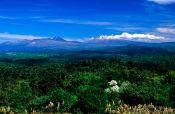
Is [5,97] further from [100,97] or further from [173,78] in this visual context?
[173,78]

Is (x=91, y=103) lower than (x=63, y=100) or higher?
higher

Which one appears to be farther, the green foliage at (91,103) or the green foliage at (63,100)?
the green foliage at (63,100)

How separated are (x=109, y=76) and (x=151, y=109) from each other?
273ft

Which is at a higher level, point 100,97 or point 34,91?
point 100,97

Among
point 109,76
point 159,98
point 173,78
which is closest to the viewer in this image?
point 159,98

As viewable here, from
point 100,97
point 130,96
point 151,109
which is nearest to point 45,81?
point 130,96

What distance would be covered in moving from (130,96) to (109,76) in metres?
63.8

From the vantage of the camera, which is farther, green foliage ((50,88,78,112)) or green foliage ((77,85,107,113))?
green foliage ((50,88,78,112))

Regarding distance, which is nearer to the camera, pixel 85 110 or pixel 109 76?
pixel 85 110

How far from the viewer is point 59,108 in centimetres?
4962

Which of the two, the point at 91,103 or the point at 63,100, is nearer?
the point at 91,103

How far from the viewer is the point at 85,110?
4978 cm

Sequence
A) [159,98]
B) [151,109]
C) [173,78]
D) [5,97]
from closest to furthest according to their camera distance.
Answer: [151,109] → [159,98] → [5,97] → [173,78]

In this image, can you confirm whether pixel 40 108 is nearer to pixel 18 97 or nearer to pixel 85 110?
pixel 85 110
